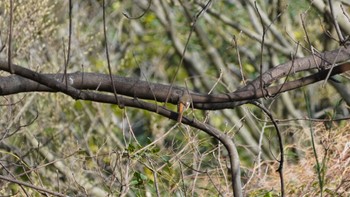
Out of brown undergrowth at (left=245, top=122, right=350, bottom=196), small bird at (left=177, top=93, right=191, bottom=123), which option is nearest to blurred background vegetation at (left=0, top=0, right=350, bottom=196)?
brown undergrowth at (left=245, top=122, right=350, bottom=196)

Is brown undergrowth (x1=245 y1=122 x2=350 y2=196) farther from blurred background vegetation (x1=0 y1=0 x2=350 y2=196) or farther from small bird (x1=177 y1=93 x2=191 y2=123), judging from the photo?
blurred background vegetation (x1=0 y1=0 x2=350 y2=196)

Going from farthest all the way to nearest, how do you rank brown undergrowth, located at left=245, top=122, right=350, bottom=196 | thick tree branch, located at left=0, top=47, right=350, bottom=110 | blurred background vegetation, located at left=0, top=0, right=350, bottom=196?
blurred background vegetation, located at left=0, top=0, right=350, bottom=196
brown undergrowth, located at left=245, top=122, right=350, bottom=196
thick tree branch, located at left=0, top=47, right=350, bottom=110

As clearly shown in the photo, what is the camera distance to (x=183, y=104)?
12.7 ft

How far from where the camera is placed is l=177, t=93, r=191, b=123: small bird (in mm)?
3839

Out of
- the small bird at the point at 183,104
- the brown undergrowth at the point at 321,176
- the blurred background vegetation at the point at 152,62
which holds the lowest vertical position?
the small bird at the point at 183,104

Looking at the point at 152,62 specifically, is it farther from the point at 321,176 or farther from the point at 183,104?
the point at 183,104

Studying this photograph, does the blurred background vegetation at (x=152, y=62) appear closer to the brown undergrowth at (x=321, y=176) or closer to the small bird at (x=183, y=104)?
the brown undergrowth at (x=321, y=176)

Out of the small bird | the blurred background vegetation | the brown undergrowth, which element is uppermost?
the blurred background vegetation

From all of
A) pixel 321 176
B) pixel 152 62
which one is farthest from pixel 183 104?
pixel 152 62

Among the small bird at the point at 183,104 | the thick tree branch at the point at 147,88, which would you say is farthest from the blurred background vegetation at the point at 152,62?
the small bird at the point at 183,104

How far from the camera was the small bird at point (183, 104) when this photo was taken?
3.84 metres

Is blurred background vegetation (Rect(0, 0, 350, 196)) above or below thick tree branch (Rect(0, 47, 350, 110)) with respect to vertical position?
above

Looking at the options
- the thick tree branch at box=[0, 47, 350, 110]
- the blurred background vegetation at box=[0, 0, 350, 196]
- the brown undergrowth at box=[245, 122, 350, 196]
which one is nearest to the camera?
the thick tree branch at box=[0, 47, 350, 110]

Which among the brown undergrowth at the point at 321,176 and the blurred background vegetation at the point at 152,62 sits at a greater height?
the blurred background vegetation at the point at 152,62
